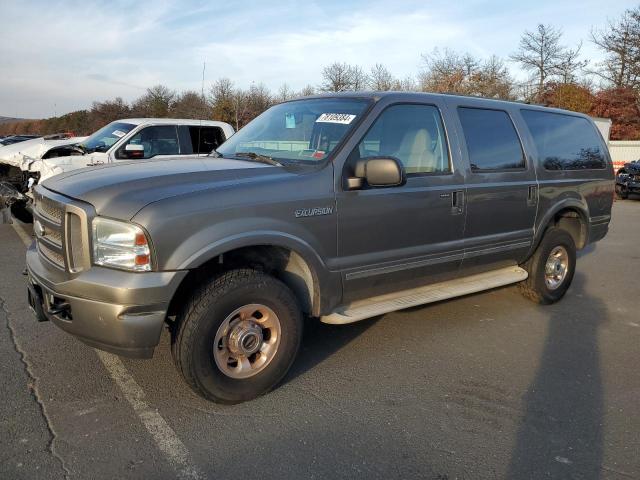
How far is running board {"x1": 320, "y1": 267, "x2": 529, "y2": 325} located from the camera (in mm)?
3775

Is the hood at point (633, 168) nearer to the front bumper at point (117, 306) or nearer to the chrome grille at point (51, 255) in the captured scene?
the front bumper at point (117, 306)

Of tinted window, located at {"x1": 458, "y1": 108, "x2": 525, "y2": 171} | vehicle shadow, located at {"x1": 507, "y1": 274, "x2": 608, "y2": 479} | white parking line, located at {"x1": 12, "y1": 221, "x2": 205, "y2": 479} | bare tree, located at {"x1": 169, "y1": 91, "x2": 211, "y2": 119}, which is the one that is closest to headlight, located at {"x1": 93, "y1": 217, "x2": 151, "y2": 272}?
white parking line, located at {"x1": 12, "y1": 221, "x2": 205, "y2": 479}

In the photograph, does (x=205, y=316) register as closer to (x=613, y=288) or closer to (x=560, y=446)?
(x=560, y=446)

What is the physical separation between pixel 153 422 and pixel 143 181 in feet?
4.59

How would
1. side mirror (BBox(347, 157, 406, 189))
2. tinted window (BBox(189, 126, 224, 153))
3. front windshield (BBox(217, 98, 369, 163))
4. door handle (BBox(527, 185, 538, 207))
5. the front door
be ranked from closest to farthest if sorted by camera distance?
side mirror (BBox(347, 157, 406, 189)) < the front door < front windshield (BBox(217, 98, 369, 163)) < door handle (BBox(527, 185, 538, 207)) < tinted window (BBox(189, 126, 224, 153))

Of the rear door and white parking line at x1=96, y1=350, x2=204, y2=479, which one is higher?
the rear door

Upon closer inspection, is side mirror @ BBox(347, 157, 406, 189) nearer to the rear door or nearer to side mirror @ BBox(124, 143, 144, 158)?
the rear door

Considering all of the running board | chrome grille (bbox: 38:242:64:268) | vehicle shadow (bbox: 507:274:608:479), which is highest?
chrome grille (bbox: 38:242:64:268)

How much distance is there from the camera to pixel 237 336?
3.29m

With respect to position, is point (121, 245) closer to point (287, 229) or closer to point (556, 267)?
point (287, 229)

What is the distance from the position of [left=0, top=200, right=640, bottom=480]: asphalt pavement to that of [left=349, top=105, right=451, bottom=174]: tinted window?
1.47 metres

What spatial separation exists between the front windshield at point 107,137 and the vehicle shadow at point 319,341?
559cm

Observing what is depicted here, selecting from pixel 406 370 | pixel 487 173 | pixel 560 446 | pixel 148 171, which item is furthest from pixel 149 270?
pixel 487 173

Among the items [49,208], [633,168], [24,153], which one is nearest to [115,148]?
[24,153]
